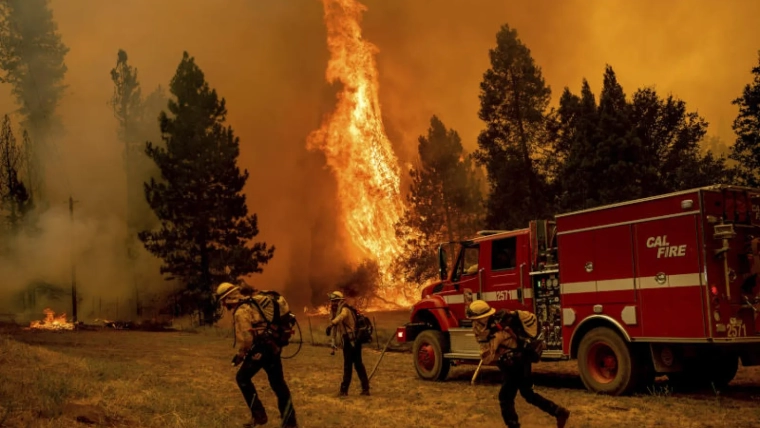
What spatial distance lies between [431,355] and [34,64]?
56.5 m

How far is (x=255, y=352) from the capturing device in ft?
28.0

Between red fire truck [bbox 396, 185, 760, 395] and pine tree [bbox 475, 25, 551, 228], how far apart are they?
26.0 meters

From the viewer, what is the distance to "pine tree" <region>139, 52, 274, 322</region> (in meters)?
37.8

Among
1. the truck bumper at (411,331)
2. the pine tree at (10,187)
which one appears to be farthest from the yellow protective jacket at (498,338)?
the pine tree at (10,187)

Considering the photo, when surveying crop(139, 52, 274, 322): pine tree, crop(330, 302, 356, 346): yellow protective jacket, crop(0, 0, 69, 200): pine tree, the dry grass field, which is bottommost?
the dry grass field

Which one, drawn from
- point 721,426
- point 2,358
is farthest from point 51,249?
point 721,426

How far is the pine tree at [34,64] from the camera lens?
2165 inches

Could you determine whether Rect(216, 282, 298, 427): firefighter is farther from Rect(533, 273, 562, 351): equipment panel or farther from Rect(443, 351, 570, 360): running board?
Rect(533, 273, 562, 351): equipment panel

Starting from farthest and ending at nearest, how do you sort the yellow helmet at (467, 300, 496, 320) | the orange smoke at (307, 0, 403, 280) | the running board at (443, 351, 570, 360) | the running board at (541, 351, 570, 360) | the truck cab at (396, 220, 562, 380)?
the orange smoke at (307, 0, 403, 280)
the truck cab at (396, 220, 562, 380)
the running board at (443, 351, 570, 360)
the running board at (541, 351, 570, 360)
the yellow helmet at (467, 300, 496, 320)

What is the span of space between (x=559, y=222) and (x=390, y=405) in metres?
5.05

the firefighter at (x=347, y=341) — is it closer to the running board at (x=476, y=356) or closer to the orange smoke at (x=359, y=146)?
the running board at (x=476, y=356)

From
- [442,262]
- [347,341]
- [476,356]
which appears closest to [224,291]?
[347,341]

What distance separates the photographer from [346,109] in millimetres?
50125

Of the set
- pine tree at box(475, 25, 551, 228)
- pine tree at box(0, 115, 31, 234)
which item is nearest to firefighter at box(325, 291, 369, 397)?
pine tree at box(475, 25, 551, 228)
